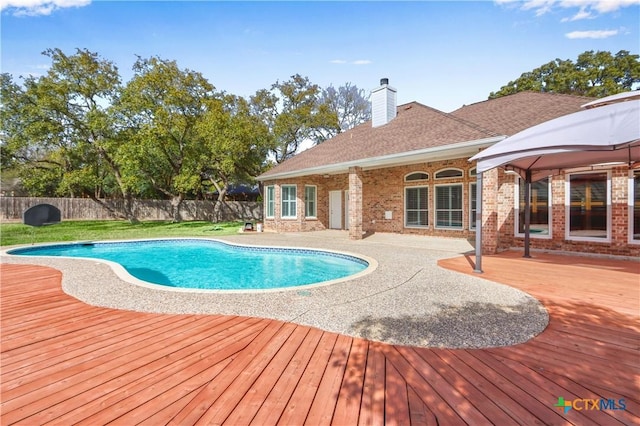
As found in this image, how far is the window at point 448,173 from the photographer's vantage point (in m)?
11.0

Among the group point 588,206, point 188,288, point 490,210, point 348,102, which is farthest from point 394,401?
point 348,102

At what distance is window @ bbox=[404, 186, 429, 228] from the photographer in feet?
39.3

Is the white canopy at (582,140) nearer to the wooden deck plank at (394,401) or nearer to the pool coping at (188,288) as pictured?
the pool coping at (188,288)

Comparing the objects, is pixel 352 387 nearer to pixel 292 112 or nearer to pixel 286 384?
pixel 286 384

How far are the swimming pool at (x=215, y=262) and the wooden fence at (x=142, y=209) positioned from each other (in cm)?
1311

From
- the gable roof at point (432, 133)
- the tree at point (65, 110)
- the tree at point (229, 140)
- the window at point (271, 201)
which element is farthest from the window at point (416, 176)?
the tree at point (65, 110)

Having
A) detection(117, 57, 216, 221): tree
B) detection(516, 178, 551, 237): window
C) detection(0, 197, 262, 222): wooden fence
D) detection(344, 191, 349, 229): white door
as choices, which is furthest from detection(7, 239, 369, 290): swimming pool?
detection(0, 197, 262, 222): wooden fence

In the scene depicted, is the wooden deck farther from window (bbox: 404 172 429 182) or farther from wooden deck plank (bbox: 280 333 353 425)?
window (bbox: 404 172 429 182)

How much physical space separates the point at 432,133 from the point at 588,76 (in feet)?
75.9

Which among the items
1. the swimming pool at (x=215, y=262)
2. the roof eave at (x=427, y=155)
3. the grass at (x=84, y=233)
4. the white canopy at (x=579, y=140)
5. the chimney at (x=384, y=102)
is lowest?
the swimming pool at (x=215, y=262)

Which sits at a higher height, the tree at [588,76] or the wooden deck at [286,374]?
the tree at [588,76]

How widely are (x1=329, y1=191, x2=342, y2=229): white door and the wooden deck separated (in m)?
12.2

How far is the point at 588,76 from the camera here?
915 inches

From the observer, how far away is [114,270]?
627 cm
